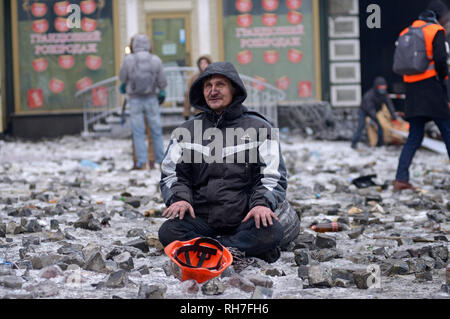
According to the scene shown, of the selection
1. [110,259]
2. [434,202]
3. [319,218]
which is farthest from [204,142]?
[434,202]

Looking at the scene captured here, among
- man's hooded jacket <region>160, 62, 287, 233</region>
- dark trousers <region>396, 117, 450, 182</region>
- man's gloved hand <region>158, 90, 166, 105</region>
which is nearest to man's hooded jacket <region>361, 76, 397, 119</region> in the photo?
man's gloved hand <region>158, 90, 166, 105</region>

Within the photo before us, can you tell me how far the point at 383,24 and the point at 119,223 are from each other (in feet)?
48.3

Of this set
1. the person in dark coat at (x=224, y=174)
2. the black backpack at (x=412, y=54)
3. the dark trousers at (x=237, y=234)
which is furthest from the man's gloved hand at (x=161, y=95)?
the dark trousers at (x=237, y=234)

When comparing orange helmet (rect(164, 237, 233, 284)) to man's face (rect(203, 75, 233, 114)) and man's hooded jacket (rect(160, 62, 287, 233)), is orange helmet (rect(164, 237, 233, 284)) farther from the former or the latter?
man's face (rect(203, 75, 233, 114))

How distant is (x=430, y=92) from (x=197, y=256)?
4119 millimetres

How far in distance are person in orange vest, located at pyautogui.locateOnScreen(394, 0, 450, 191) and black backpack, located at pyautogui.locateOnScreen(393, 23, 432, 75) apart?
0.18 ft

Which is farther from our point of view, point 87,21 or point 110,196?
point 87,21

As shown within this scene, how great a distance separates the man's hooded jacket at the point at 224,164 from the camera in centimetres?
411

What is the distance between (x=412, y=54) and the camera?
706cm

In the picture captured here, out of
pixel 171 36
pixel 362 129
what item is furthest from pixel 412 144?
pixel 171 36

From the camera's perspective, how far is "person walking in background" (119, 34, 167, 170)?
9.70 meters

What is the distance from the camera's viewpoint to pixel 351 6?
733 inches
